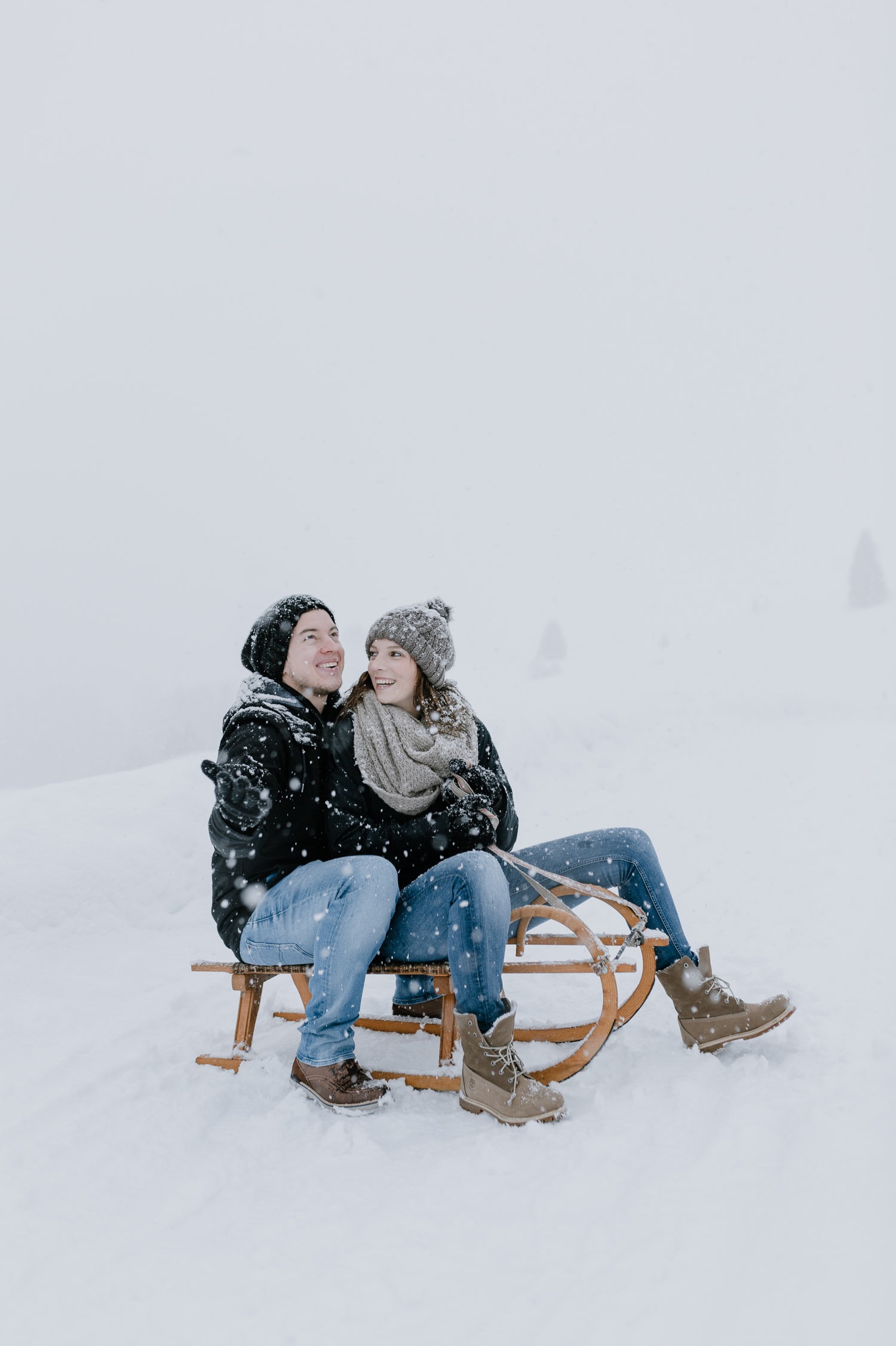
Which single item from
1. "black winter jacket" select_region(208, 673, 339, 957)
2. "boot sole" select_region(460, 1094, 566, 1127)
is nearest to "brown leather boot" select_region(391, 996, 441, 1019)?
"black winter jacket" select_region(208, 673, 339, 957)

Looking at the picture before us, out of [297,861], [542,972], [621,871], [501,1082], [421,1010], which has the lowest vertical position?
[421,1010]

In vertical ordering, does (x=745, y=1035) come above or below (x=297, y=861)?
→ below

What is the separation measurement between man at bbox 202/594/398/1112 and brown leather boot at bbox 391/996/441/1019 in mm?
958

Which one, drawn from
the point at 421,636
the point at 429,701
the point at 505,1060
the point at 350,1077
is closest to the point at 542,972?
the point at 505,1060

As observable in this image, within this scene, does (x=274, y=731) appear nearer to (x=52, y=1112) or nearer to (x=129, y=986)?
(x=52, y=1112)

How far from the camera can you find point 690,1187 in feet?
7.35

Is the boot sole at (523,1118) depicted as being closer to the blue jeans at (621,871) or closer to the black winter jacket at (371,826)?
the blue jeans at (621,871)

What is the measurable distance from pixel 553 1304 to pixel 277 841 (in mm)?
1881

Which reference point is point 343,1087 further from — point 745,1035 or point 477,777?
point 745,1035

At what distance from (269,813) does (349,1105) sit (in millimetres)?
1122

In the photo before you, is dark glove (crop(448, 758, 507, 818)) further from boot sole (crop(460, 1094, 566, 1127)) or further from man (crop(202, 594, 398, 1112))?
boot sole (crop(460, 1094, 566, 1127))

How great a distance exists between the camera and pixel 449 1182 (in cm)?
241

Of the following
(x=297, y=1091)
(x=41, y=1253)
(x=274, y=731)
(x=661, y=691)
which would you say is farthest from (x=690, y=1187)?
(x=661, y=691)

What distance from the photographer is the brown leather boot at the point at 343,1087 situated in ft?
9.44
